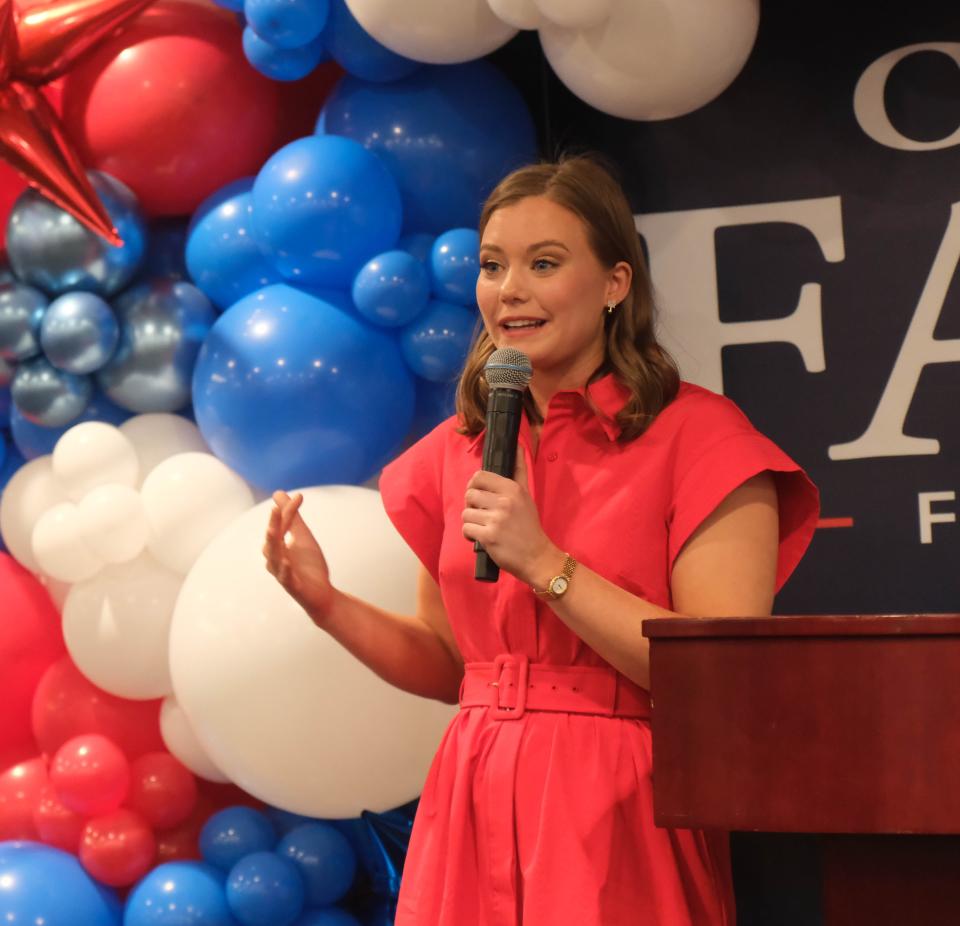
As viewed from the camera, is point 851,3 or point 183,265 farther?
point 183,265

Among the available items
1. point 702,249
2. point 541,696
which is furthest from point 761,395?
point 541,696

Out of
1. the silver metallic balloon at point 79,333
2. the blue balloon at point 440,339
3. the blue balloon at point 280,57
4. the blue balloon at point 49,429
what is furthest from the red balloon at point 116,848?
the blue balloon at point 280,57

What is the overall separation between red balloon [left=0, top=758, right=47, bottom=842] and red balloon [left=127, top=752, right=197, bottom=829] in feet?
0.71

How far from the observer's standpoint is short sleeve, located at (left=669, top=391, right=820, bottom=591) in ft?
5.63

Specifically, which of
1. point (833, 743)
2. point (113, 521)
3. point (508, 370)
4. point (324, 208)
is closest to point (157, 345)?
point (113, 521)

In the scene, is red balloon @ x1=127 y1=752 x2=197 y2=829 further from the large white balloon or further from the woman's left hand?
the woman's left hand

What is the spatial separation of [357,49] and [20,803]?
64.7 inches

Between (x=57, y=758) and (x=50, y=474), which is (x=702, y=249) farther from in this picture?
(x=57, y=758)

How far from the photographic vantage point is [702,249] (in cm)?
285

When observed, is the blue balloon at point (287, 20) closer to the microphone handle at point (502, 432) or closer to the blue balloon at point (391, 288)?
the blue balloon at point (391, 288)

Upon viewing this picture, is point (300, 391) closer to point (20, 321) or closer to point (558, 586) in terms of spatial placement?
point (20, 321)

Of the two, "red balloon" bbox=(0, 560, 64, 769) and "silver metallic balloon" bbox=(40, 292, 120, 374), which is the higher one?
"silver metallic balloon" bbox=(40, 292, 120, 374)

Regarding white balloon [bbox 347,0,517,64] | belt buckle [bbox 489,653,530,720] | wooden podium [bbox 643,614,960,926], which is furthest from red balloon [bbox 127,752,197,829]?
wooden podium [bbox 643,614,960,926]

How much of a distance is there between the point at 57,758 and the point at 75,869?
8.5 inches
